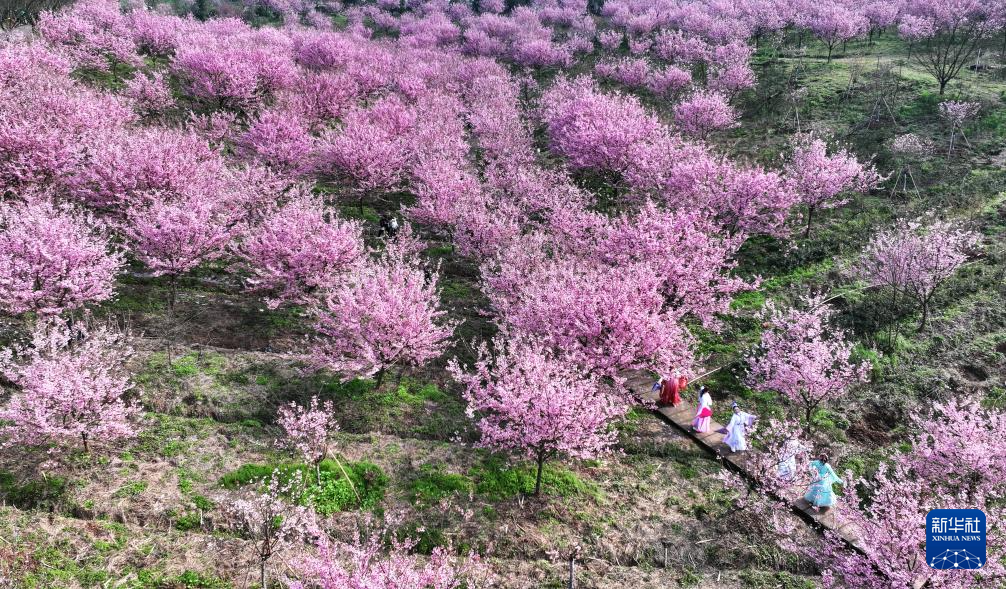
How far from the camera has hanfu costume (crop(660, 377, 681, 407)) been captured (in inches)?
694

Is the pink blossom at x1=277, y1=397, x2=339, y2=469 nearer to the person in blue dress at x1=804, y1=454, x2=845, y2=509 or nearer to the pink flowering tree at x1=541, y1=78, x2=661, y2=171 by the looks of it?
the person in blue dress at x1=804, y1=454, x2=845, y2=509

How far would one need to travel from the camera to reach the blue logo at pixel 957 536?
31.3 feet

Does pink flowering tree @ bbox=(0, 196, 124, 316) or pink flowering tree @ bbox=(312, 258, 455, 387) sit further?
pink flowering tree @ bbox=(312, 258, 455, 387)

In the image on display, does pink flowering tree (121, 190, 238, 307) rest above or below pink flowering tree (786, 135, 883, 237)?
below

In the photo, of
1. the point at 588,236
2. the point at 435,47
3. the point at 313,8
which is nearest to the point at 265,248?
the point at 588,236

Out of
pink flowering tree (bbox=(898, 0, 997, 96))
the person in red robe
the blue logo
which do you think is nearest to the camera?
the blue logo

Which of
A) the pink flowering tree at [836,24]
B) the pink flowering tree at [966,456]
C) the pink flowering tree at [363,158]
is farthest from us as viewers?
the pink flowering tree at [836,24]

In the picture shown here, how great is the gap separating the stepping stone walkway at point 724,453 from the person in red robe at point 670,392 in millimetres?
190

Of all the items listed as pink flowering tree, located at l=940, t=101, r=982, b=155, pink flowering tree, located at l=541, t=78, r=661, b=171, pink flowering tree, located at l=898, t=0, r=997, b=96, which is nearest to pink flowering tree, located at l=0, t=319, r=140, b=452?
pink flowering tree, located at l=541, t=78, r=661, b=171

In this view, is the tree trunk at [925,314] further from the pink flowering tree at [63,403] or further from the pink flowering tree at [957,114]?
the pink flowering tree at [63,403]

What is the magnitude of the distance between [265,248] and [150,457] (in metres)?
7.88

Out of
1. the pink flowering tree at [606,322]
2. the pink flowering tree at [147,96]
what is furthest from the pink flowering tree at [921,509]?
the pink flowering tree at [147,96]

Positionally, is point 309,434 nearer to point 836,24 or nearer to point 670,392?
point 670,392

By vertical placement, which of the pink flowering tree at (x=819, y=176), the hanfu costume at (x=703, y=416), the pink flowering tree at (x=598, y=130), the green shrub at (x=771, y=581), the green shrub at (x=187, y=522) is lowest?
the green shrub at (x=771, y=581)
